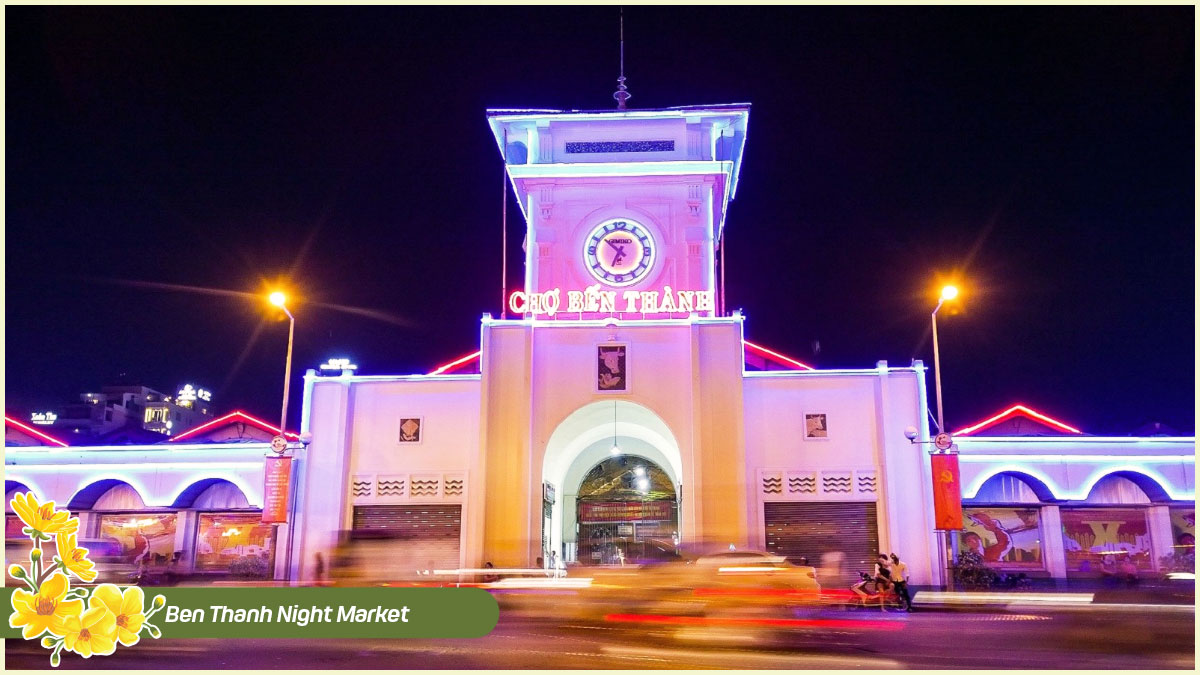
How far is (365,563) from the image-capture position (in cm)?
1563

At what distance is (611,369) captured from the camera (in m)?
25.9

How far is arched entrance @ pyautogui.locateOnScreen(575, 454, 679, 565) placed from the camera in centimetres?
2909

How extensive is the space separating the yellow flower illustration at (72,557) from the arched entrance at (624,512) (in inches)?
811

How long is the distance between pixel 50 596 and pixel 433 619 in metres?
3.89

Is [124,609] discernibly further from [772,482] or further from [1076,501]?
[1076,501]

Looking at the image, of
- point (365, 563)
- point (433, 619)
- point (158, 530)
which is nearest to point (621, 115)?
point (365, 563)

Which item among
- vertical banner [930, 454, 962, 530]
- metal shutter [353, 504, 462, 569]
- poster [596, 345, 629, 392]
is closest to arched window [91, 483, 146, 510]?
metal shutter [353, 504, 462, 569]

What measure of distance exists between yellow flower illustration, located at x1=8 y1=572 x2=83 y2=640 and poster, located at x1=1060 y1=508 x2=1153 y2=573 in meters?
26.0

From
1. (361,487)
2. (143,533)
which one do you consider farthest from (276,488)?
(143,533)

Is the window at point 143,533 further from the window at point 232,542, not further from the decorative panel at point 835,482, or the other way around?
the decorative panel at point 835,482

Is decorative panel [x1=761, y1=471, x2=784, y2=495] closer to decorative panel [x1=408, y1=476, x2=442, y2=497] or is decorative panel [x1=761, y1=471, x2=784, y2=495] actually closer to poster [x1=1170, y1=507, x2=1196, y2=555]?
decorative panel [x1=408, y1=476, x2=442, y2=497]

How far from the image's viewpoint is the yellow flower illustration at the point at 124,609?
29.3ft

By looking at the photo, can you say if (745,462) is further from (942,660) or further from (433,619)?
(433,619)

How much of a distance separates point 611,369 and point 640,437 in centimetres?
411
